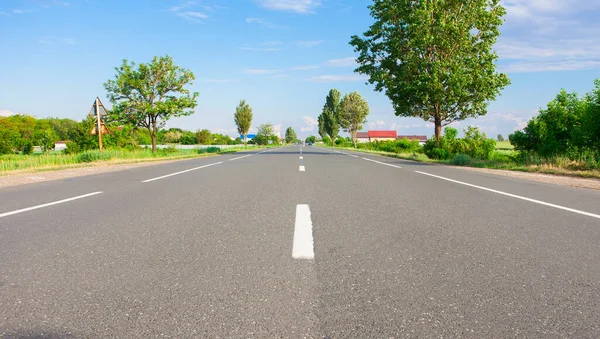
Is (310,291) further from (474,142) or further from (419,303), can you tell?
(474,142)

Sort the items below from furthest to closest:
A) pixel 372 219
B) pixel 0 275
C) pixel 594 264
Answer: pixel 372 219 → pixel 594 264 → pixel 0 275

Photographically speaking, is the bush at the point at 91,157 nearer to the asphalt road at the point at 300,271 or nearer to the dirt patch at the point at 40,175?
the dirt patch at the point at 40,175

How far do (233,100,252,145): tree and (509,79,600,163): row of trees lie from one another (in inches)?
2207

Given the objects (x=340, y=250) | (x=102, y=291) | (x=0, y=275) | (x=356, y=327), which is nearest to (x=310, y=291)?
(x=356, y=327)

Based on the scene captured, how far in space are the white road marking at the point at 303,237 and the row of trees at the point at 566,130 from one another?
13.9 meters

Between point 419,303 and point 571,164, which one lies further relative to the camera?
point 571,164

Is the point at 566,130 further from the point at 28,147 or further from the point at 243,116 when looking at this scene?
the point at 243,116

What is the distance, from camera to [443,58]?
83.1ft

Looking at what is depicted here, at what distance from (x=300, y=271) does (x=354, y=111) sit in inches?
2982

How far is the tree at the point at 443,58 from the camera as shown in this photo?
24.1 m

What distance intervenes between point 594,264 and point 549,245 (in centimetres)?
57

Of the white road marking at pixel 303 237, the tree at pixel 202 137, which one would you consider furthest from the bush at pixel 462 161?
the tree at pixel 202 137

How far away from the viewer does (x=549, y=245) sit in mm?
3859

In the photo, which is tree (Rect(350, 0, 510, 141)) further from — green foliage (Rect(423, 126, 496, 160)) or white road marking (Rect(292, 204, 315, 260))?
white road marking (Rect(292, 204, 315, 260))
